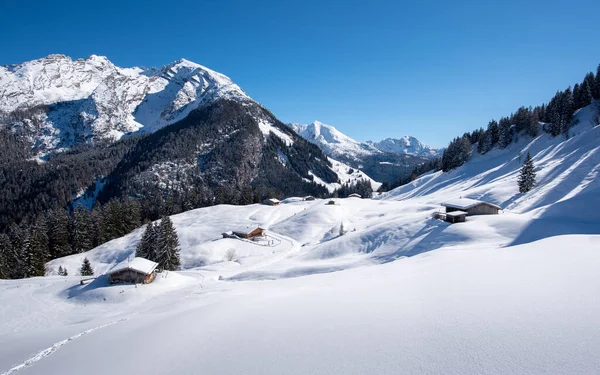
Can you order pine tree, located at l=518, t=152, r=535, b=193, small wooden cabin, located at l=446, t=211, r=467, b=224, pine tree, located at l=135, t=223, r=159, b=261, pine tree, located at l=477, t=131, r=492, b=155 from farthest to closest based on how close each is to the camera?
pine tree, located at l=477, t=131, r=492, b=155, pine tree, located at l=518, t=152, r=535, b=193, pine tree, located at l=135, t=223, r=159, b=261, small wooden cabin, located at l=446, t=211, r=467, b=224

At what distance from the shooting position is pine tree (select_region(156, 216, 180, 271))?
46719 millimetres

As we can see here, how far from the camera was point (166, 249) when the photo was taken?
46938 millimetres

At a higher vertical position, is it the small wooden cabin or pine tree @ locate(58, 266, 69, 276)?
the small wooden cabin

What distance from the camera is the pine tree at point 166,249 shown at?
153 feet

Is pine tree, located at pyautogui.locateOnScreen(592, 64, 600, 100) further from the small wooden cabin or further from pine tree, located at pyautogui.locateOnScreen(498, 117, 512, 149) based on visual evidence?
the small wooden cabin

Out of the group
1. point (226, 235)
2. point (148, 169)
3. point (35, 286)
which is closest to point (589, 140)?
point (226, 235)

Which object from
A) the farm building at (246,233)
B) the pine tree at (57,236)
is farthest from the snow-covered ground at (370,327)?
the pine tree at (57,236)

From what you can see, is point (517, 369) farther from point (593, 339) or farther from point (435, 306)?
point (435, 306)

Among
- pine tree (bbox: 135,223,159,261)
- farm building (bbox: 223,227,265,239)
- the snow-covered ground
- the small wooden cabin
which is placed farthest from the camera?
farm building (bbox: 223,227,265,239)

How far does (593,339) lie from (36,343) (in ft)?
75.1

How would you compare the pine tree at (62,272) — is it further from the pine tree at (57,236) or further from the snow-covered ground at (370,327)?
the snow-covered ground at (370,327)

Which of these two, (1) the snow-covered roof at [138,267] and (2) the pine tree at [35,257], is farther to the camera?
(2) the pine tree at [35,257]

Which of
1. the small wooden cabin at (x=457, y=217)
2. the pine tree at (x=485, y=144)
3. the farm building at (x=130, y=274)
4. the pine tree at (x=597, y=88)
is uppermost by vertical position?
the pine tree at (x=597, y=88)

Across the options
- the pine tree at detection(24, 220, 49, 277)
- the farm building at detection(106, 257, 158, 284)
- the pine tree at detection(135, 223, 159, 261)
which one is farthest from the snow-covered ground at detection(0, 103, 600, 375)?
the pine tree at detection(24, 220, 49, 277)
